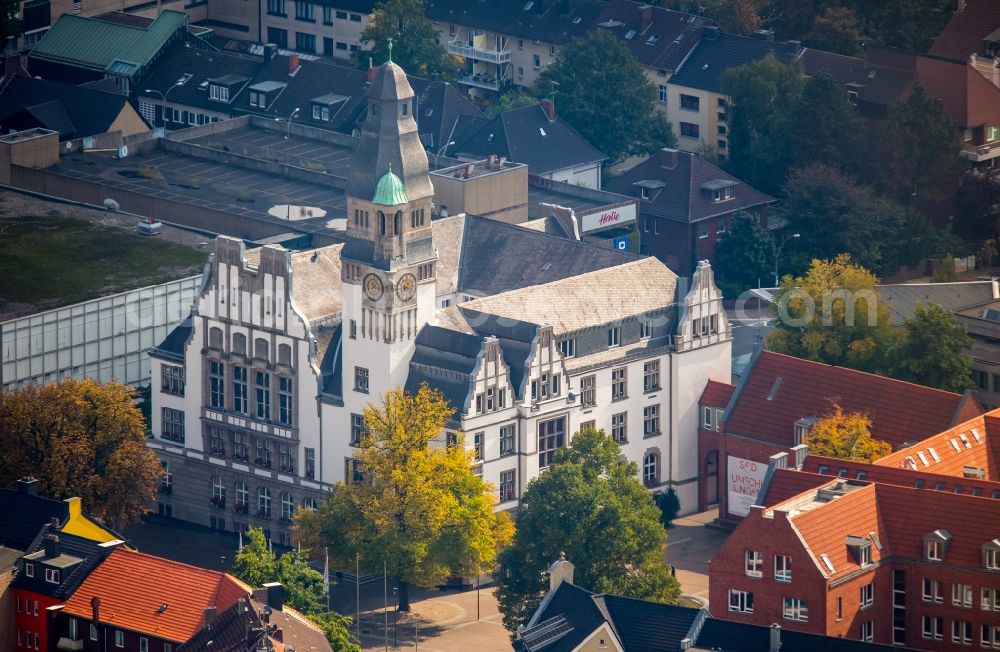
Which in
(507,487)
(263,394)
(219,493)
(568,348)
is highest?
(568,348)

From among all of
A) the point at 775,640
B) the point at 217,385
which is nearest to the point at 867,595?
the point at 775,640

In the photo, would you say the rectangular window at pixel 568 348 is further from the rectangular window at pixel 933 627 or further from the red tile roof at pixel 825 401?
the rectangular window at pixel 933 627

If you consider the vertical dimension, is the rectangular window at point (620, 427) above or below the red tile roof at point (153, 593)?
below

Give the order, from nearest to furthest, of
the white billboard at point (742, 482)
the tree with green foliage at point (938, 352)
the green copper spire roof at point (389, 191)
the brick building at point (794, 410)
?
the brick building at point (794, 410) → the green copper spire roof at point (389, 191) → the white billboard at point (742, 482) → the tree with green foliage at point (938, 352)

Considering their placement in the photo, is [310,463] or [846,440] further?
[310,463]

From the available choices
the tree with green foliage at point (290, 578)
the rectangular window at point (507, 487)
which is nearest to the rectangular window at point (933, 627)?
the tree with green foliage at point (290, 578)

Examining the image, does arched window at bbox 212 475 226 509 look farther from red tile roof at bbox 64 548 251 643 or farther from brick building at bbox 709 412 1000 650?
brick building at bbox 709 412 1000 650

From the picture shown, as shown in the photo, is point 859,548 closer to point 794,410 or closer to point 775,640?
point 775,640

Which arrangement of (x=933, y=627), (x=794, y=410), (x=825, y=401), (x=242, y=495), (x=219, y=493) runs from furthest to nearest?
(x=219, y=493) < (x=242, y=495) < (x=794, y=410) < (x=825, y=401) < (x=933, y=627)
